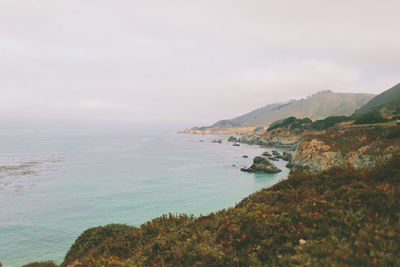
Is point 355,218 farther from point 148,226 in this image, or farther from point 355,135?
point 355,135

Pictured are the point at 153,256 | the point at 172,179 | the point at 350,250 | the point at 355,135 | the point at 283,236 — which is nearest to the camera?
the point at 350,250

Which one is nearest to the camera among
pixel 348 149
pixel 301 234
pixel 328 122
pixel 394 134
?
pixel 301 234

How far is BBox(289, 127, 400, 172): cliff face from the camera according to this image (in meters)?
37.4

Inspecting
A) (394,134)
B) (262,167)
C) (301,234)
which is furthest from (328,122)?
(301,234)

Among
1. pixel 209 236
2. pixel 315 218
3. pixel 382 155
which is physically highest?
pixel 315 218

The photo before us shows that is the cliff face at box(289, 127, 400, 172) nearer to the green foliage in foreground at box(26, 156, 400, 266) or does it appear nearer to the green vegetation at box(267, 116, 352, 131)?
the green foliage in foreground at box(26, 156, 400, 266)

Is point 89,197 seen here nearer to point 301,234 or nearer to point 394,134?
point 301,234

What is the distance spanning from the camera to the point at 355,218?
19.2 feet

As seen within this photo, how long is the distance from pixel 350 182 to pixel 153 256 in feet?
26.5

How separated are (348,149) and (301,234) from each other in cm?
4796

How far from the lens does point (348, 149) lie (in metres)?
44.6

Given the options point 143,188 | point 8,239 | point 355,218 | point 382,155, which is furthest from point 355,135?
point 8,239

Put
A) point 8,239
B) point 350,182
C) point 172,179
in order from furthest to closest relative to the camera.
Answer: point 172,179
point 8,239
point 350,182

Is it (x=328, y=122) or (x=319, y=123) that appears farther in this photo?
(x=319, y=123)
